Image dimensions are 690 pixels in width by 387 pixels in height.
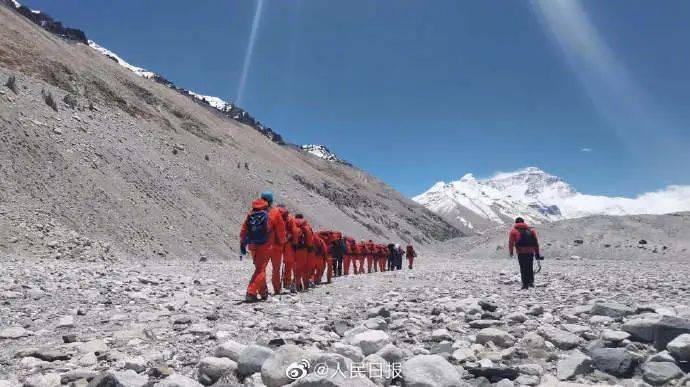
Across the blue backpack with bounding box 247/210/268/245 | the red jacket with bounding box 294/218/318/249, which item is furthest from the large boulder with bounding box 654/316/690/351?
the red jacket with bounding box 294/218/318/249

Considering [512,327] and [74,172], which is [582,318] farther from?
[74,172]

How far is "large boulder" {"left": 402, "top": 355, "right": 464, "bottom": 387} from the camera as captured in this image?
4043 millimetres

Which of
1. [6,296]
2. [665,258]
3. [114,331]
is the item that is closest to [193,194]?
[6,296]

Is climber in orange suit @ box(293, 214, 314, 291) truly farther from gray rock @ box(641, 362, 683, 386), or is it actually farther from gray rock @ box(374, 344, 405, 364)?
gray rock @ box(641, 362, 683, 386)

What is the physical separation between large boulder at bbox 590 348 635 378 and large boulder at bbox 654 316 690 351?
0.87 m

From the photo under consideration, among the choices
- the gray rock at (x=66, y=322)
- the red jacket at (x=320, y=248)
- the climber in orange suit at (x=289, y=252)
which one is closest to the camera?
the gray rock at (x=66, y=322)

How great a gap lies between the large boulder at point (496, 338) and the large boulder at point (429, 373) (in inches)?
69.3

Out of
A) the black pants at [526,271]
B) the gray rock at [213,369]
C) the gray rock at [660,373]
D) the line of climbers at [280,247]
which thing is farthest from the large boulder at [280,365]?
the black pants at [526,271]

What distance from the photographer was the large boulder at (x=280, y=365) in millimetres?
4125

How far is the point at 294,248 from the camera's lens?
45.1 feet

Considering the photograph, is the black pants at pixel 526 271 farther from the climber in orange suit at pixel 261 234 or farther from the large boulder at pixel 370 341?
the large boulder at pixel 370 341

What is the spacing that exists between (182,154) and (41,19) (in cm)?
5037

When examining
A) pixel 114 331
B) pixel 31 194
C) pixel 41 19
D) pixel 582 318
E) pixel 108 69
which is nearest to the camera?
pixel 114 331

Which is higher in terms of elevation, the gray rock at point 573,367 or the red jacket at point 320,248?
the red jacket at point 320,248
